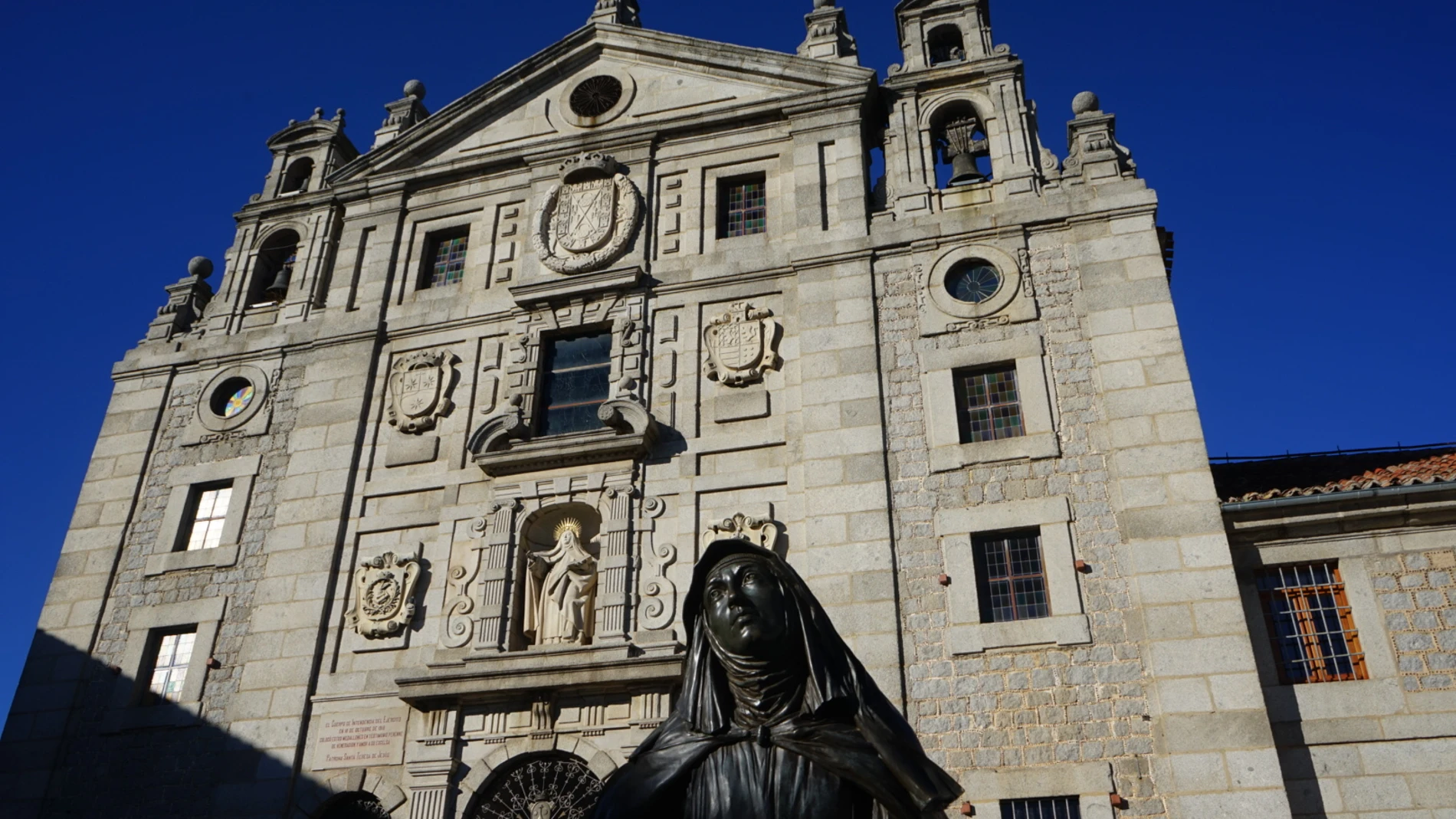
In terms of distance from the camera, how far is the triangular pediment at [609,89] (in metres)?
20.1

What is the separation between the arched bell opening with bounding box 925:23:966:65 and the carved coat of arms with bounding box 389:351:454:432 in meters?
9.64

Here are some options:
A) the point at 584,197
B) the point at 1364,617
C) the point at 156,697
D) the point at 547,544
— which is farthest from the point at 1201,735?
the point at 156,697

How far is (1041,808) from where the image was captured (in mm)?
13438

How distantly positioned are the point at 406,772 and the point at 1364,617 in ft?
39.9

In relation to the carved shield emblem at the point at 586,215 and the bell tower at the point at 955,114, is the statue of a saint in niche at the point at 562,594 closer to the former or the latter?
the carved shield emblem at the point at 586,215

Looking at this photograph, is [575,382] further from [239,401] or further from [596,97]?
[239,401]

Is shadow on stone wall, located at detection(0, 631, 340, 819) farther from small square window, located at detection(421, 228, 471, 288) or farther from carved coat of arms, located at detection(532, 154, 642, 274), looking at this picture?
carved coat of arms, located at detection(532, 154, 642, 274)

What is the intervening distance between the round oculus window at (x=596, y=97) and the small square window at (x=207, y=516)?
8872 millimetres

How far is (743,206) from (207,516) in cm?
1009

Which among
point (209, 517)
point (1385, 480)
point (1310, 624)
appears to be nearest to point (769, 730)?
point (1310, 624)

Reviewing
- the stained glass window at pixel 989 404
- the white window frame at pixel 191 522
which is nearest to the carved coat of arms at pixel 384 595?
the white window frame at pixel 191 522

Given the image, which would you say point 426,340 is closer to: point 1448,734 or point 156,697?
point 156,697

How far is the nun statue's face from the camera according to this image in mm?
5070

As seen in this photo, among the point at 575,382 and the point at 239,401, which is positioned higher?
the point at 239,401
